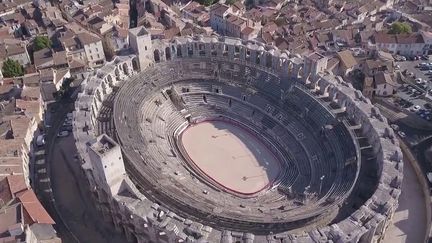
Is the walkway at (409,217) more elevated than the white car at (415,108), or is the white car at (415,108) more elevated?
the white car at (415,108)

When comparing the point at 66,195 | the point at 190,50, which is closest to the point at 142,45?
the point at 190,50

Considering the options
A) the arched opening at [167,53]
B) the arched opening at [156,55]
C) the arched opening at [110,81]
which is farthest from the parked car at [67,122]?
the arched opening at [167,53]

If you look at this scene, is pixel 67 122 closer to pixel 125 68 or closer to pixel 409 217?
pixel 125 68

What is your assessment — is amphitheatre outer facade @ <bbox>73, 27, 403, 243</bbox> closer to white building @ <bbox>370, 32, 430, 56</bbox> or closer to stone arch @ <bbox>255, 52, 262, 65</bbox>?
stone arch @ <bbox>255, 52, 262, 65</bbox>

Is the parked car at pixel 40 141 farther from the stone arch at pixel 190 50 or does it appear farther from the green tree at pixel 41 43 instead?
the stone arch at pixel 190 50

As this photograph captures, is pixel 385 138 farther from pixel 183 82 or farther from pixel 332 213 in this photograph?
pixel 183 82

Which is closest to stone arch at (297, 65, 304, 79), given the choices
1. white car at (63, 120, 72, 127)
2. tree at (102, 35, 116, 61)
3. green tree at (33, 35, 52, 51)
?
tree at (102, 35, 116, 61)
